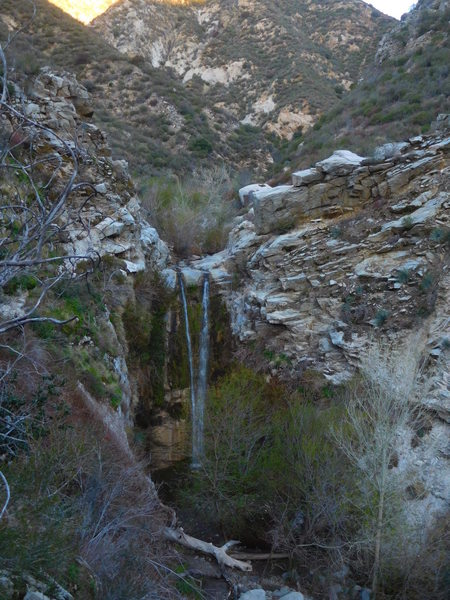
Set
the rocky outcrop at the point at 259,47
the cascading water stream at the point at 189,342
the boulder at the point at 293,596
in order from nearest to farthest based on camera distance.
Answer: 1. the boulder at the point at 293,596
2. the cascading water stream at the point at 189,342
3. the rocky outcrop at the point at 259,47

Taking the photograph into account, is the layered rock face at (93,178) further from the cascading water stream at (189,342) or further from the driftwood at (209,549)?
the driftwood at (209,549)

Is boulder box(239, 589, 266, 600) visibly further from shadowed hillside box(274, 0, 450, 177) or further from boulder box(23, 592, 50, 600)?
shadowed hillside box(274, 0, 450, 177)

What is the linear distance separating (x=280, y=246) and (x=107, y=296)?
243 inches

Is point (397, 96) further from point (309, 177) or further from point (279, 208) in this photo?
point (279, 208)

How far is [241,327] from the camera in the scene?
16.8m

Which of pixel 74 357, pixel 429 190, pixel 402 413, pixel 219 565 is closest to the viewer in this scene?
pixel 402 413

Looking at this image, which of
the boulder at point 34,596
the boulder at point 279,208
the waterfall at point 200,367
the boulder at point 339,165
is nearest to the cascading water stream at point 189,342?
the waterfall at point 200,367

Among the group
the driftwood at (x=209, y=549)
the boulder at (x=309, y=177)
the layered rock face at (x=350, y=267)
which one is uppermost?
the boulder at (x=309, y=177)

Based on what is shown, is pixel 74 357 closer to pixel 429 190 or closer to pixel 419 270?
pixel 419 270

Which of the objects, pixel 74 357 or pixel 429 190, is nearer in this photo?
pixel 74 357

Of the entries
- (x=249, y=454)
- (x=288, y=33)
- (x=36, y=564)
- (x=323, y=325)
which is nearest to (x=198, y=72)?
(x=288, y=33)

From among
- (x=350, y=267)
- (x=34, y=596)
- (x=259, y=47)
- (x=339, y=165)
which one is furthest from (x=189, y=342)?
(x=259, y=47)

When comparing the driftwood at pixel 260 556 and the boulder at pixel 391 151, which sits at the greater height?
the boulder at pixel 391 151

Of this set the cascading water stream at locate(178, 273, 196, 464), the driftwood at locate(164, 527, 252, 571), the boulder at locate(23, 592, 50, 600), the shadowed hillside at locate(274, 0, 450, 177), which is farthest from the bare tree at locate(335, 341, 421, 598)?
the shadowed hillside at locate(274, 0, 450, 177)
